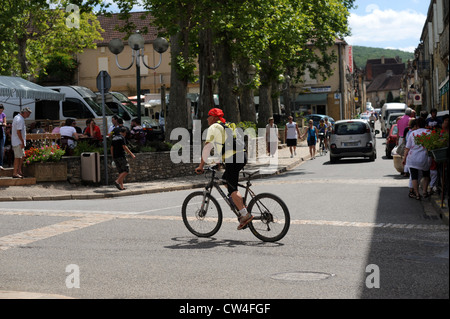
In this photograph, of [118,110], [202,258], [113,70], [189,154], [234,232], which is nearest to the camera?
[202,258]

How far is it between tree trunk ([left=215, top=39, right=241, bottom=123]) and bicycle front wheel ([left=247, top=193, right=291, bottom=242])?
854 inches

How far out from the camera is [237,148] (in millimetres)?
10023

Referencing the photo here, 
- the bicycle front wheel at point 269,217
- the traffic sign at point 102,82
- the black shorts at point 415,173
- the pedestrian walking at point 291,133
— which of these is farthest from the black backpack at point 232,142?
the pedestrian walking at point 291,133

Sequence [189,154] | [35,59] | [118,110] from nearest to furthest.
A: [189,154]
[118,110]
[35,59]

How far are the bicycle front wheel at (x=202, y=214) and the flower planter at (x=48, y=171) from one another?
9.76 m

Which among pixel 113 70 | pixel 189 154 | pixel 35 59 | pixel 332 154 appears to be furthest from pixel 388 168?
pixel 113 70

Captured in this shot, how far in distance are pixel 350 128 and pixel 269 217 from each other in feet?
64.4

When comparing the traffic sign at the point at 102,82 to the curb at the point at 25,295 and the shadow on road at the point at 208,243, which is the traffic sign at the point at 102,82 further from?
the curb at the point at 25,295

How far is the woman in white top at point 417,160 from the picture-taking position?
14094mm

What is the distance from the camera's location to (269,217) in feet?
32.5

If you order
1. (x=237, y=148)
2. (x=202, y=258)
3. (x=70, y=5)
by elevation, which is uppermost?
(x=70, y=5)

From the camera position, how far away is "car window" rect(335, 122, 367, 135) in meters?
28.8
